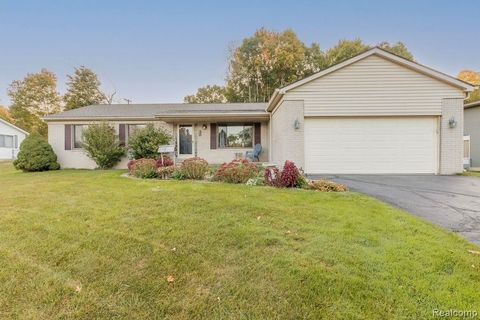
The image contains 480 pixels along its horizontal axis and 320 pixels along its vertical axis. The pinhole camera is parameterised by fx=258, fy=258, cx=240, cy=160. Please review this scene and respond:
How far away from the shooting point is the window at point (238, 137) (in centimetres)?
1402

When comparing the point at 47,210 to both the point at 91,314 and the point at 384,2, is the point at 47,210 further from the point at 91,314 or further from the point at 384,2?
the point at 384,2

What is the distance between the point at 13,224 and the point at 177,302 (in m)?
3.36

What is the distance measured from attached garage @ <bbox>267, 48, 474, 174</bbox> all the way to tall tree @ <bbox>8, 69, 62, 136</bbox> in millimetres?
37624

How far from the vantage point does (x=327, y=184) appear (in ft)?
21.3

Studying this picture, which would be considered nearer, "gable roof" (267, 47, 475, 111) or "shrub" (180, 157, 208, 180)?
"shrub" (180, 157, 208, 180)

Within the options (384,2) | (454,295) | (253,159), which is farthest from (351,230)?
(384,2)

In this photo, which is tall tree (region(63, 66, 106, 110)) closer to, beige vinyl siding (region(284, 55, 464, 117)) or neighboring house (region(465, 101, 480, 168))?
beige vinyl siding (region(284, 55, 464, 117))

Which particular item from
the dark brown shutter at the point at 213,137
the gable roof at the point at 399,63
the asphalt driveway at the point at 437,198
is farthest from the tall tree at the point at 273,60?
the asphalt driveway at the point at 437,198

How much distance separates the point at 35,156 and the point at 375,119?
600 inches

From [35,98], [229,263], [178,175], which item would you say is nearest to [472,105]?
[178,175]

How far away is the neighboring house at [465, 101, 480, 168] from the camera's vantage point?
587 inches

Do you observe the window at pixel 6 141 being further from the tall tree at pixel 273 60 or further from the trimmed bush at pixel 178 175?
the trimmed bush at pixel 178 175

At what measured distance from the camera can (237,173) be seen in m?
7.43

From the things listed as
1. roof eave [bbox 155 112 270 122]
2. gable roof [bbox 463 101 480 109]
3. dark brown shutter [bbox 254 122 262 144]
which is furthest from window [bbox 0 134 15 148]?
gable roof [bbox 463 101 480 109]
